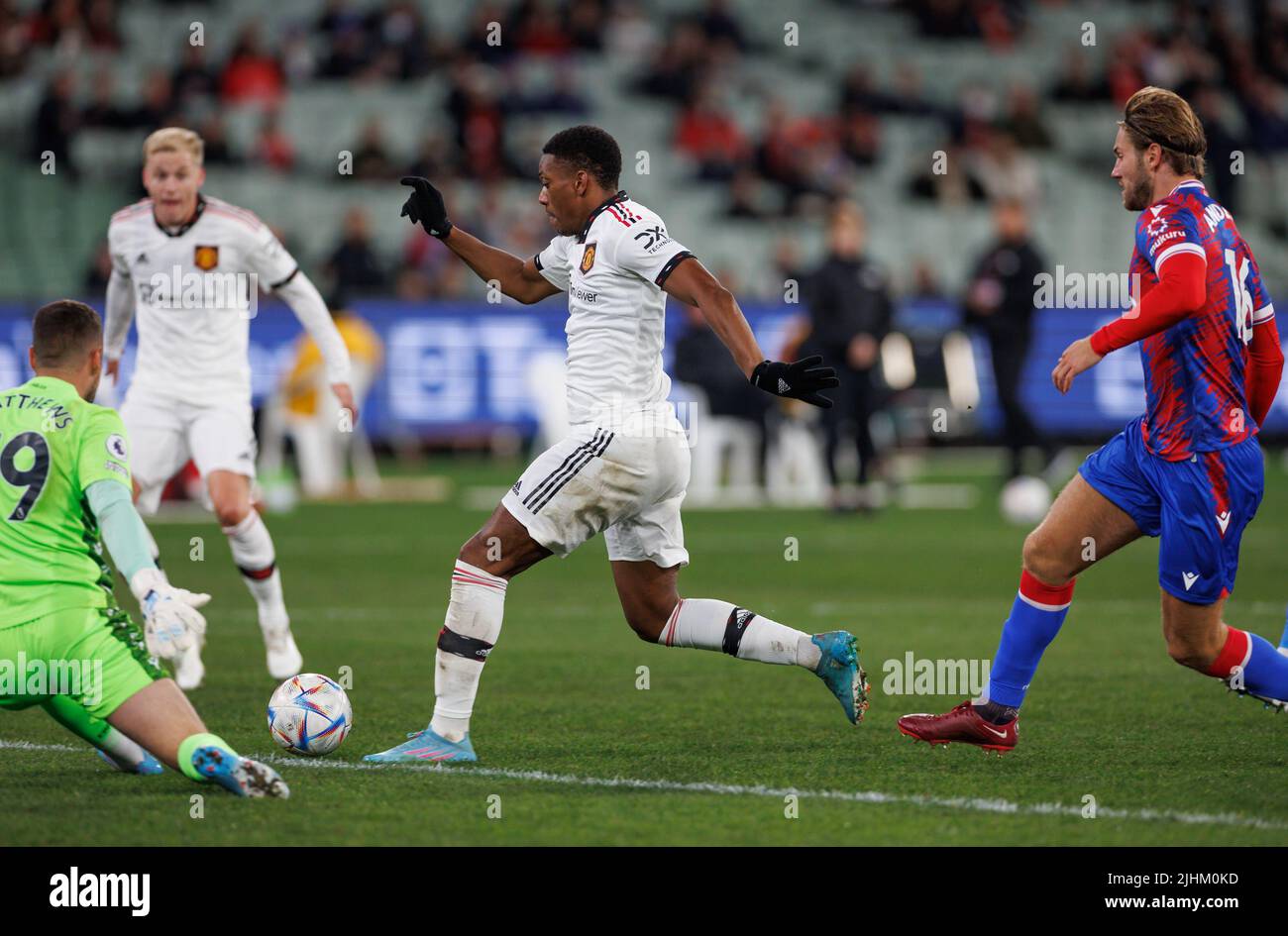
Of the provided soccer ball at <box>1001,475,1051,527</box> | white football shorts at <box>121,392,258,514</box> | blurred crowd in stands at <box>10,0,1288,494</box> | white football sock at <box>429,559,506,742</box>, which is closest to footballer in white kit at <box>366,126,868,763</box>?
white football sock at <box>429,559,506,742</box>

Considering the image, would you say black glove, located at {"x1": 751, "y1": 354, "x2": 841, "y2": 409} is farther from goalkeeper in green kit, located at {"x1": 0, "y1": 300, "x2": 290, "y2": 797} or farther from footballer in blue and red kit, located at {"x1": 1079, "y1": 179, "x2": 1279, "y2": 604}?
goalkeeper in green kit, located at {"x1": 0, "y1": 300, "x2": 290, "y2": 797}

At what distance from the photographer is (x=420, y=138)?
2597 centimetres

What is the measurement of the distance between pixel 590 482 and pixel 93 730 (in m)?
1.95

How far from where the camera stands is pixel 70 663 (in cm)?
597

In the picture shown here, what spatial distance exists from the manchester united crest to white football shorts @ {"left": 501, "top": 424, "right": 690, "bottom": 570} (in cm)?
301

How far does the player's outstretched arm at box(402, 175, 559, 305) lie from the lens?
750cm

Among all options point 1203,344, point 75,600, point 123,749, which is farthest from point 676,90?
point 75,600

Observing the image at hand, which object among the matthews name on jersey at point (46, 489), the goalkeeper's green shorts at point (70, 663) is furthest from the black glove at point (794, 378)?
the goalkeeper's green shorts at point (70, 663)

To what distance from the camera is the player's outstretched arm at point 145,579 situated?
545 cm

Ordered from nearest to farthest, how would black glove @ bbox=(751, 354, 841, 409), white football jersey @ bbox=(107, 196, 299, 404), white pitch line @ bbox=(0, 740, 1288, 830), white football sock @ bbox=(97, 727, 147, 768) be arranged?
1. white pitch line @ bbox=(0, 740, 1288, 830)
2. black glove @ bbox=(751, 354, 841, 409)
3. white football sock @ bbox=(97, 727, 147, 768)
4. white football jersey @ bbox=(107, 196, 299, 404)

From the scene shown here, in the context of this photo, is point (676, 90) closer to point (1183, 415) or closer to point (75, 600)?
point (1183, 415)

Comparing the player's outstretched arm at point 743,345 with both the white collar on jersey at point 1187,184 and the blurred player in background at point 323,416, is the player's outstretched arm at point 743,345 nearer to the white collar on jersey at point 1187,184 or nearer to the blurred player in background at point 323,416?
the white collar on jersey at point 1187,184

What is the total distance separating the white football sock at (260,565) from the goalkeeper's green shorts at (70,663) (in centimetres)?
295
